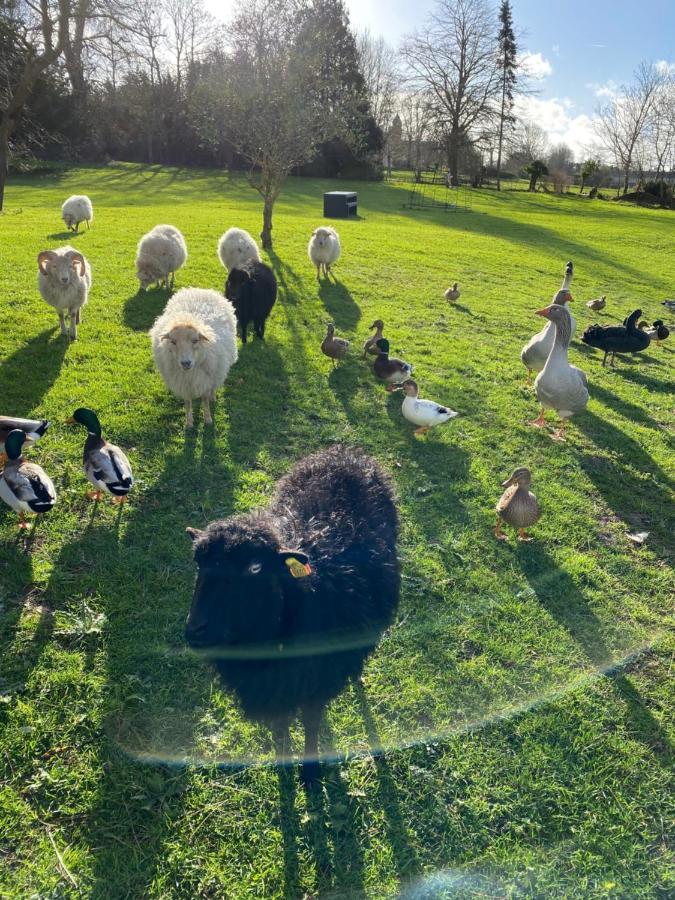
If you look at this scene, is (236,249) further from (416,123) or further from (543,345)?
(416,123)

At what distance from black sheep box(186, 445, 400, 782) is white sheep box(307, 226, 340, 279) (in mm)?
11547

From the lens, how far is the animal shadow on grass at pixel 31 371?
648 centimetres

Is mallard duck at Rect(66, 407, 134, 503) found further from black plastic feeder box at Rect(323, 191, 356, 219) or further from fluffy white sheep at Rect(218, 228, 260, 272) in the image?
black plastic feeder box at Rect(323, 191, 356, 219)

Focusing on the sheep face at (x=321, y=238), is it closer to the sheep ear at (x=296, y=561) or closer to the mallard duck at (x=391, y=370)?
the mallard duck at (x=391, y=370)

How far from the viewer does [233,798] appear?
2.93 metres

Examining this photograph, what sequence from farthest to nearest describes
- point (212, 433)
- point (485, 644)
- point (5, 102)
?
point (5, 102), point (212, 433), point (485, 644)

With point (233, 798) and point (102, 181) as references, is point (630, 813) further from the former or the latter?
point (102, 181)

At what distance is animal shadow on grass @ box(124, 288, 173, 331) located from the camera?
32.2 ft

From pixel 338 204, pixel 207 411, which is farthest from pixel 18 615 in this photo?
pixel 338 204

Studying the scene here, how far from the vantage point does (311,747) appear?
3086mm

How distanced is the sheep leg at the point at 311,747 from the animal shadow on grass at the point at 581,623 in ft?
6.97

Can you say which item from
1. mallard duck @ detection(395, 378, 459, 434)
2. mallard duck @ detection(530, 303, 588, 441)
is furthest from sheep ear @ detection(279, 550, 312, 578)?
mallard duck @ detection(530, 303, 588, 441)

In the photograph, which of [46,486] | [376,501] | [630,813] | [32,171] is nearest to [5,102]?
[46,486]

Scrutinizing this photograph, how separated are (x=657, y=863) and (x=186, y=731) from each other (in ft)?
9.04
